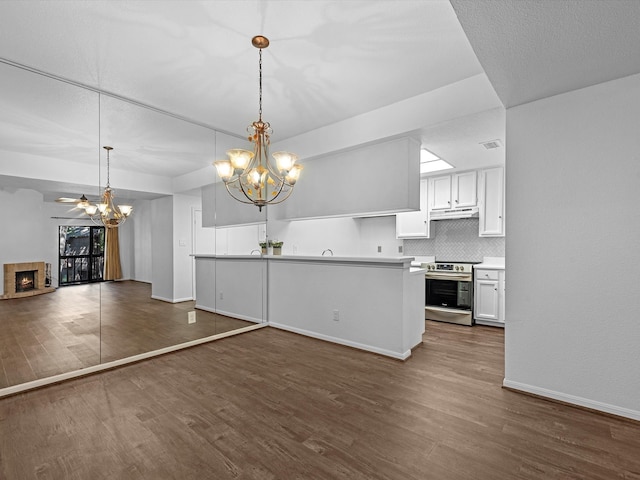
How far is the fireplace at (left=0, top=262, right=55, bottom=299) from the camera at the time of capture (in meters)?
2.65

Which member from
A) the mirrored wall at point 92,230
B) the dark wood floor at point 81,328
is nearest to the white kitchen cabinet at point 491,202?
the mirrored wall at point 92,230

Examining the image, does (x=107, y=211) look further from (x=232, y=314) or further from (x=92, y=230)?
(x=232, y=314)

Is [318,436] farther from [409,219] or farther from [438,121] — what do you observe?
[409,219]

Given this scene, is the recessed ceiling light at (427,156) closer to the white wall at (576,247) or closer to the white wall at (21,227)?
the white wall at (576,247)

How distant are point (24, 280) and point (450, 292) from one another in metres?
5.10

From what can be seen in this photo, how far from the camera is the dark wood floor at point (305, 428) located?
163cm

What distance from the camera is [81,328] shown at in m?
2.98

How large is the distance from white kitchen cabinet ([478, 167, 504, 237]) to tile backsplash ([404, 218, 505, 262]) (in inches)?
12.7

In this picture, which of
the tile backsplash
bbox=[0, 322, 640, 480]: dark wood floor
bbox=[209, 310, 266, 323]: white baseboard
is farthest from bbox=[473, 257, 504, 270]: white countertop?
bbox=[209, 310, 266, 323]: white baseboard

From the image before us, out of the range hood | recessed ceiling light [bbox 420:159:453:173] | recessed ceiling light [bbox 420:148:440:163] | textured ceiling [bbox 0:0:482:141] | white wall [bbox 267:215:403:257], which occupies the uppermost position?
textured ceiling [bbox 0:0:482:141]

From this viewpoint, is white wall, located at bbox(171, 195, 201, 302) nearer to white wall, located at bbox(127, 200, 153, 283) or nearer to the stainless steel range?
white wall, located at bbox(127, 200, 153, 283)

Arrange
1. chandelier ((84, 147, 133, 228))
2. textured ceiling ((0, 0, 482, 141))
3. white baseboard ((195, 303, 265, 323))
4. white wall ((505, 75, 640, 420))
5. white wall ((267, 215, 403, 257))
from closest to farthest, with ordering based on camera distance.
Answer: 1. textured ceiling ((0, 0, 482, 141))
2. white wall ((505, 75, 640, 420))
3. chandelier ((84, 147, 133, 228))
4. white baseboard ((195, 303, 265, 323))
5. white wall ((267, 215, 403, 257))

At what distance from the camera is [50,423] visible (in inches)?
80.7

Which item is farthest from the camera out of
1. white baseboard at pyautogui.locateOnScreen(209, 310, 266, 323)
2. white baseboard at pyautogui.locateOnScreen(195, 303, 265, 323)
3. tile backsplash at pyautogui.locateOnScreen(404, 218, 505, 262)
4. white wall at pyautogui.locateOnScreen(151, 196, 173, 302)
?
tile backsplash at pyautogui.locateOnScreen(404, 218, 505, 262)
